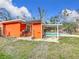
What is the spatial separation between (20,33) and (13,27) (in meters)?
1.41

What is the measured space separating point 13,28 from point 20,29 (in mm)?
1043

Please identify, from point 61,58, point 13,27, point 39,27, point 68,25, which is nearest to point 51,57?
point 61,58

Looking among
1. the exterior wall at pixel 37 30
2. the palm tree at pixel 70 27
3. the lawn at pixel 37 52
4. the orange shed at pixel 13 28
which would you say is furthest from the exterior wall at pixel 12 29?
the palm tree at pixel 70 27

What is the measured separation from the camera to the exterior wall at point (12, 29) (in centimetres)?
2539

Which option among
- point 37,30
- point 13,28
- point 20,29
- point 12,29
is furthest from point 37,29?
point 12,29

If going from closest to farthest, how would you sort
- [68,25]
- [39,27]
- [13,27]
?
[39,27]
[13,27]
[68,25]

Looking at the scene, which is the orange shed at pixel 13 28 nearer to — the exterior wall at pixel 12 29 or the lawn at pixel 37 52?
the exterior wall at pixel 12 29

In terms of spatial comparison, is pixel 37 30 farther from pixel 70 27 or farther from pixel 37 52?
pixel 70 27

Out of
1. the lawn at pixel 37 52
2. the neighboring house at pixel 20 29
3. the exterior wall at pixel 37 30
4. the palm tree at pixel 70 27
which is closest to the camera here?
the lawn at pixel 37 52

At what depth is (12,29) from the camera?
2591 cm

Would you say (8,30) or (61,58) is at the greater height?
(8,30)

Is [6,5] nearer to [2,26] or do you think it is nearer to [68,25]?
[68,25]

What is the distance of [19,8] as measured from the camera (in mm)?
53438

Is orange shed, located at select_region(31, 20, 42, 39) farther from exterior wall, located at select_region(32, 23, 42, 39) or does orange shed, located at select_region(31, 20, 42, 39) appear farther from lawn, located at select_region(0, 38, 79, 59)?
lawn, located at select_region(0, 38, 79, 59)
